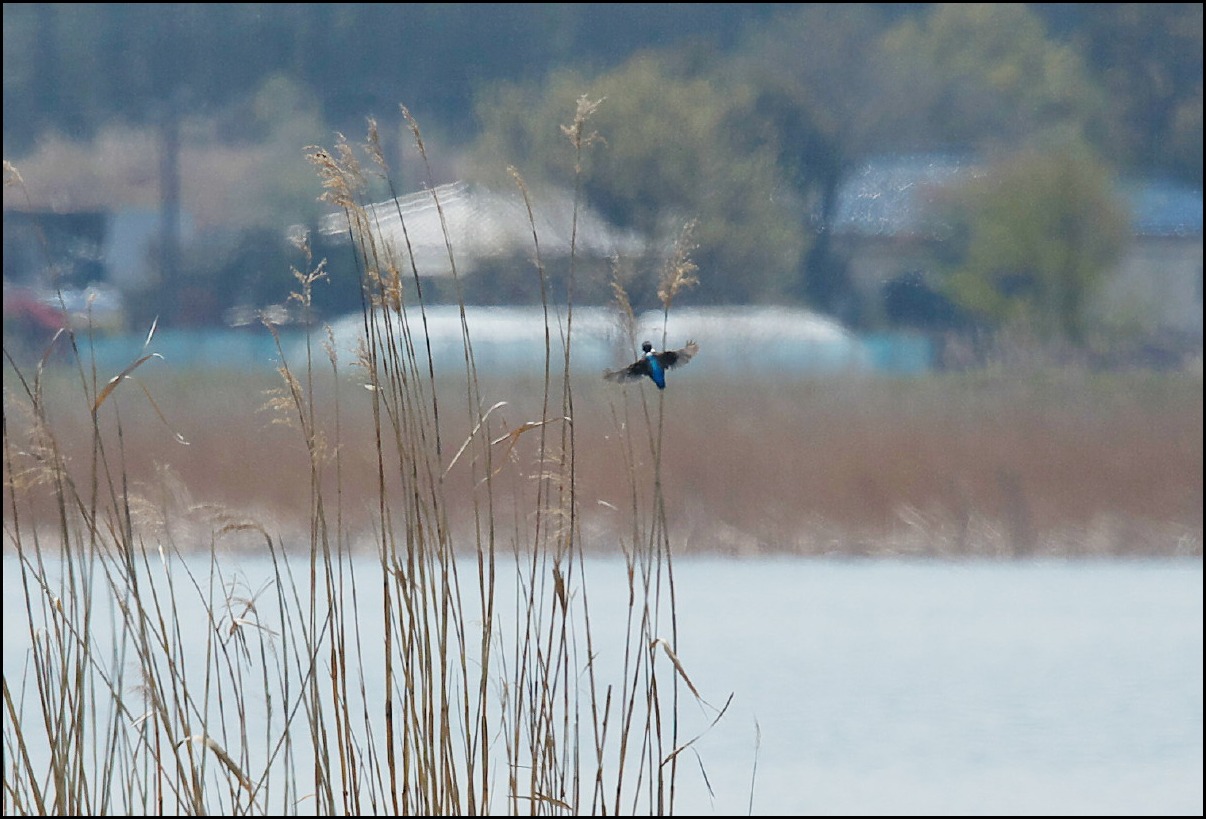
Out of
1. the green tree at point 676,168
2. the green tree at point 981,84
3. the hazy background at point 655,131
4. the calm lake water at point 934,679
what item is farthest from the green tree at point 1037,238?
the calm lake water at point 934,679

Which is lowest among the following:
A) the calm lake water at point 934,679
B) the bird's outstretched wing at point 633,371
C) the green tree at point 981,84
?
the calm lake water at point 934,679

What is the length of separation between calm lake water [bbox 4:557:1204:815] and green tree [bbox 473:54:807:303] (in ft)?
6.15

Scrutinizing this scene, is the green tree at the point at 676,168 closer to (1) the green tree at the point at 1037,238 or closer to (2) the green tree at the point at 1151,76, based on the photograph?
(1) the green tree at the point at 1037,238

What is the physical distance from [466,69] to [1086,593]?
4727 mm

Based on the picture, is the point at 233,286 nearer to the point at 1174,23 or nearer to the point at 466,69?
the point at 466,69

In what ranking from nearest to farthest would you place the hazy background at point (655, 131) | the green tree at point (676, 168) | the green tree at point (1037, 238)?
the green tree at point (676, 168), the hazy background at point (655, 131), the green tree at point (1037, 238)

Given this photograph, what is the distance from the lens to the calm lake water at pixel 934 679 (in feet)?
10.8

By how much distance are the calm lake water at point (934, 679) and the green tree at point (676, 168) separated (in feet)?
6.15

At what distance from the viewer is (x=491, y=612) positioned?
51.5 inches

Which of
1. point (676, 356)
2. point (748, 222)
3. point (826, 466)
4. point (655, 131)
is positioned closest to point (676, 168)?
point (655, 131)

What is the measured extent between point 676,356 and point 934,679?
3114 mm

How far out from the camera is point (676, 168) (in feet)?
23.6

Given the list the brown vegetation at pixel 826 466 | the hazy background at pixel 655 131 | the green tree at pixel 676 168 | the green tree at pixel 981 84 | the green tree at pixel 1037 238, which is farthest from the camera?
the green tree at pixel 981 84

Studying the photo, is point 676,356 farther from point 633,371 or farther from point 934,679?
point 934,679
